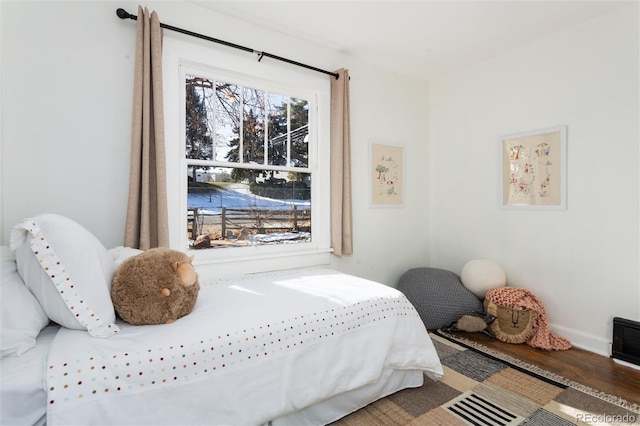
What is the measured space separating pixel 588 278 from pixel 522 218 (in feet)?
2.24

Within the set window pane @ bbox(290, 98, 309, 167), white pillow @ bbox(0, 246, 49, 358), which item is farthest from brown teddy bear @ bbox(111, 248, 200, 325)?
window pane @ bbox(290, 98, 309, 167)

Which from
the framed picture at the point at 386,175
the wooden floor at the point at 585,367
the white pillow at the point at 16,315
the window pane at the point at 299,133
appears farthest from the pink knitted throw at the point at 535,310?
the white pillow at the point at 16,315

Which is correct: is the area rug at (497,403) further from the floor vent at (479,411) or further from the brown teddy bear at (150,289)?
the brown teddy bear at (150,289)

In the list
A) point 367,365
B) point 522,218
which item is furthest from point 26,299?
point 522,218

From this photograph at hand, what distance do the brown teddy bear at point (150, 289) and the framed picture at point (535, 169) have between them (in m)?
2.94

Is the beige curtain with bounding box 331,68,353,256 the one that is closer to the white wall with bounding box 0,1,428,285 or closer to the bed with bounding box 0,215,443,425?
the white wall with bounding box 0,1,428,285

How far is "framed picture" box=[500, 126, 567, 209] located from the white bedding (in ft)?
11.3

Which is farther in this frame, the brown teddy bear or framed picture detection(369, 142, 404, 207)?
framed picture detection(369, 142, 404, 207)

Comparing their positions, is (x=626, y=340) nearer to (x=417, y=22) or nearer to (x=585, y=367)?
(x=585, y=367)

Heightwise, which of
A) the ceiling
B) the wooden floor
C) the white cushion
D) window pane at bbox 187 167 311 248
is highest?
the ceiling

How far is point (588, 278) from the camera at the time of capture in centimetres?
262

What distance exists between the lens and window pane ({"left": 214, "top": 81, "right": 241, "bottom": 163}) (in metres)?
2.61

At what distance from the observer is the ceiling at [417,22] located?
2.38 metres

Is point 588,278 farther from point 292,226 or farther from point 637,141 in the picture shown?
point 292,226
